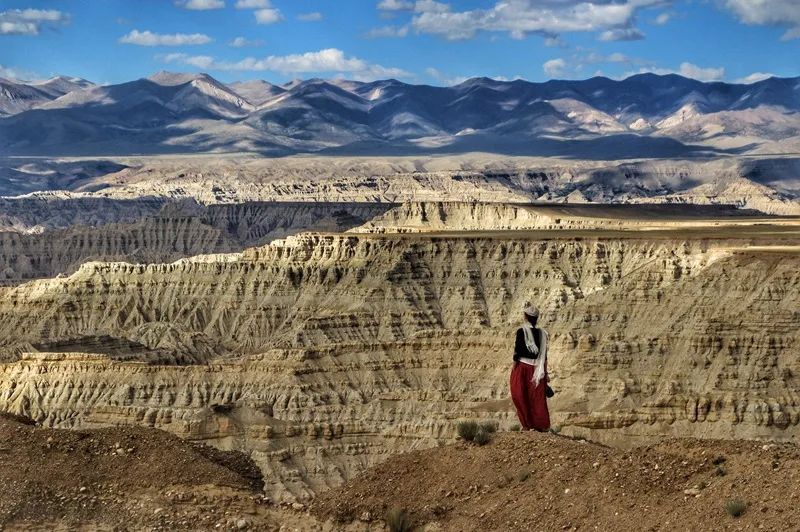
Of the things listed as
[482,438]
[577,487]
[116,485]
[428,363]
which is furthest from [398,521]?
[428,363]

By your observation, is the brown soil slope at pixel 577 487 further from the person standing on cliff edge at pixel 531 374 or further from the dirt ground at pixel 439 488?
the person standing on cliff edge at pixel 531 374

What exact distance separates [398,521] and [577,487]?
2.94m

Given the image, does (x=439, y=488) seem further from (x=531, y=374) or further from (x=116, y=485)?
(x=116, y=485)

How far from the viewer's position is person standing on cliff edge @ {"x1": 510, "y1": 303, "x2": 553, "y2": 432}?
29.6 meters

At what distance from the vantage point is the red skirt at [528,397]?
2994cm

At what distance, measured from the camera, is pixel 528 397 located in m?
30.1

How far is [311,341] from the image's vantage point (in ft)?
341

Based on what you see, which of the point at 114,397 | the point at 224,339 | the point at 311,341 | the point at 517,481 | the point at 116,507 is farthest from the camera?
the point at 224,339

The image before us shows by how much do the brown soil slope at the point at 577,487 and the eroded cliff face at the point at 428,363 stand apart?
27.7m

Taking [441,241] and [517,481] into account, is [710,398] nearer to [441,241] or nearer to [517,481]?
[517,481]

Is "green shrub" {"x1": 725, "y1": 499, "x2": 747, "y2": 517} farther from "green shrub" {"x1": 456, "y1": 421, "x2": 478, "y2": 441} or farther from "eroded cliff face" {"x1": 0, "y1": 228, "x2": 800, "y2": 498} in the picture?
"eroded cliff face" {"x1": 0, "y1": 228, "x2": 800, "y2": 498}

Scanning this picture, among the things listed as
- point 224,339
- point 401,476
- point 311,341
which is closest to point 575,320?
point 311,341

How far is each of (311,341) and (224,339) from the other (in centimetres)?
1680

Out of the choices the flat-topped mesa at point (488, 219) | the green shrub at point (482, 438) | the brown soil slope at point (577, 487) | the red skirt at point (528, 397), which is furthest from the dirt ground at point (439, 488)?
the flat-topped mesa at point (488, 219)
